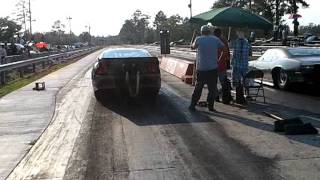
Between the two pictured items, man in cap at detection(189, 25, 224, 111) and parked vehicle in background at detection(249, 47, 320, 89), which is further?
parked vehicle in background at detection(249, 47, 320, 89)

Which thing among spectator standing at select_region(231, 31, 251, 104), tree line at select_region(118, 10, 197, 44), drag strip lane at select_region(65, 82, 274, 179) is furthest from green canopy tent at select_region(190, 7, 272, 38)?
tree line at select_region(118, 10, 197, 44)

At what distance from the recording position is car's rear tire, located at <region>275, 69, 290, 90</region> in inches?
640

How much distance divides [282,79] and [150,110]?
18.1 ft

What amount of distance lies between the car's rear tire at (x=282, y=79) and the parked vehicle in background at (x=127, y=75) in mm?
4188

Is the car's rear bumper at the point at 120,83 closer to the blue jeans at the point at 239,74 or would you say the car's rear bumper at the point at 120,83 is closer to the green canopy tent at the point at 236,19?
the blue jeans at the point at 239,74

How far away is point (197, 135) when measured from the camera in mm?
9492

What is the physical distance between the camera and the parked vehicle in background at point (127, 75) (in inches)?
547

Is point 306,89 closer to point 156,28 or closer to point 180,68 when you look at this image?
point 180,68

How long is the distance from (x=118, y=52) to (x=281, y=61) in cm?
489

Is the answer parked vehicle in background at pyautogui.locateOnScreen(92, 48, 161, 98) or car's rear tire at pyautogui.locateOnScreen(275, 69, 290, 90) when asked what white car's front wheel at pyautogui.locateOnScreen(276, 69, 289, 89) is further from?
parked vehicle in background at pyautogui.locateOnScreen(92, 48, 161, 98)

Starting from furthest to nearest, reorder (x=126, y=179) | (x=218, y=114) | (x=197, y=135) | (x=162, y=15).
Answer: (x=162, y=15)
(x=218, y=114)
(x=197, y=135)
(x=126, y=179)

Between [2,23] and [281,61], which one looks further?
[2,23]

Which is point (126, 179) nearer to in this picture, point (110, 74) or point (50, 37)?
point (110, 74)

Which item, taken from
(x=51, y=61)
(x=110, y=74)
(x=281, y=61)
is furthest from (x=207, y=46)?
(x=51, y=61)
